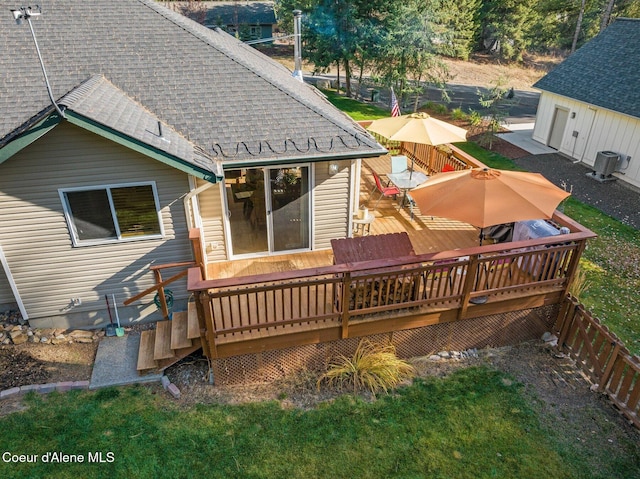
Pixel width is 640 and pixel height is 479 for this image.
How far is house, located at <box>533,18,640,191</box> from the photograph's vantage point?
49.9ft

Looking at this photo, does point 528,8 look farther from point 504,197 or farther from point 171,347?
point 171,347

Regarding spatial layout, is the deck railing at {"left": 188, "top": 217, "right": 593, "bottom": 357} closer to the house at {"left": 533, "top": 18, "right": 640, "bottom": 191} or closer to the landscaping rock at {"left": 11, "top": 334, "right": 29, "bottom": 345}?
the landscaping rock at {"left": 11, "top": 334, "right": 29, "bottom": 345}

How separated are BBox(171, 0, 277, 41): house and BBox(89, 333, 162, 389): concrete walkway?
45845mm

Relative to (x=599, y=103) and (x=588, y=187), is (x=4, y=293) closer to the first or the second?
(x=588, y=187)

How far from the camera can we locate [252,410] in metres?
6.82

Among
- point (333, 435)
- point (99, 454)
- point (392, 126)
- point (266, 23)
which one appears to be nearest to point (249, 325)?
point (333, 435)

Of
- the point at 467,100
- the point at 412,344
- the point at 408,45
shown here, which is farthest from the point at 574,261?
the point at 467,100

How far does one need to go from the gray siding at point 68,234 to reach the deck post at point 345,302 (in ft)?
10.5

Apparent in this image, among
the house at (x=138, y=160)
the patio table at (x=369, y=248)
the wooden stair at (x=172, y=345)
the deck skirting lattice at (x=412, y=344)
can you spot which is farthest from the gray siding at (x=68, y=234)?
the patio table at (x=369, y=248)

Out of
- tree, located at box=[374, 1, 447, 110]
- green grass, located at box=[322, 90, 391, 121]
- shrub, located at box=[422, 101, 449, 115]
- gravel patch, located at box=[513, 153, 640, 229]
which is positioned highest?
tree, located at box=[374, 1, 447, 110]

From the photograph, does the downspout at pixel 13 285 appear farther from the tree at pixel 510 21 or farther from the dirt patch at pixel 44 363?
the tree at pixel 510 21

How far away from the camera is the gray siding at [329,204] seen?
866 centimetres

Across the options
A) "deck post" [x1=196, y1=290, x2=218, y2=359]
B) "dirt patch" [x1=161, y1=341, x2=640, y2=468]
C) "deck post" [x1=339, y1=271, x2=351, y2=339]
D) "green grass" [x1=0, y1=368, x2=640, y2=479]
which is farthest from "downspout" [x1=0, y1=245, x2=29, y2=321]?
"deck post" [x1=339, y1=271, x2=351, y2=339]

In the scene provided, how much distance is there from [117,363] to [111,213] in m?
2.63
